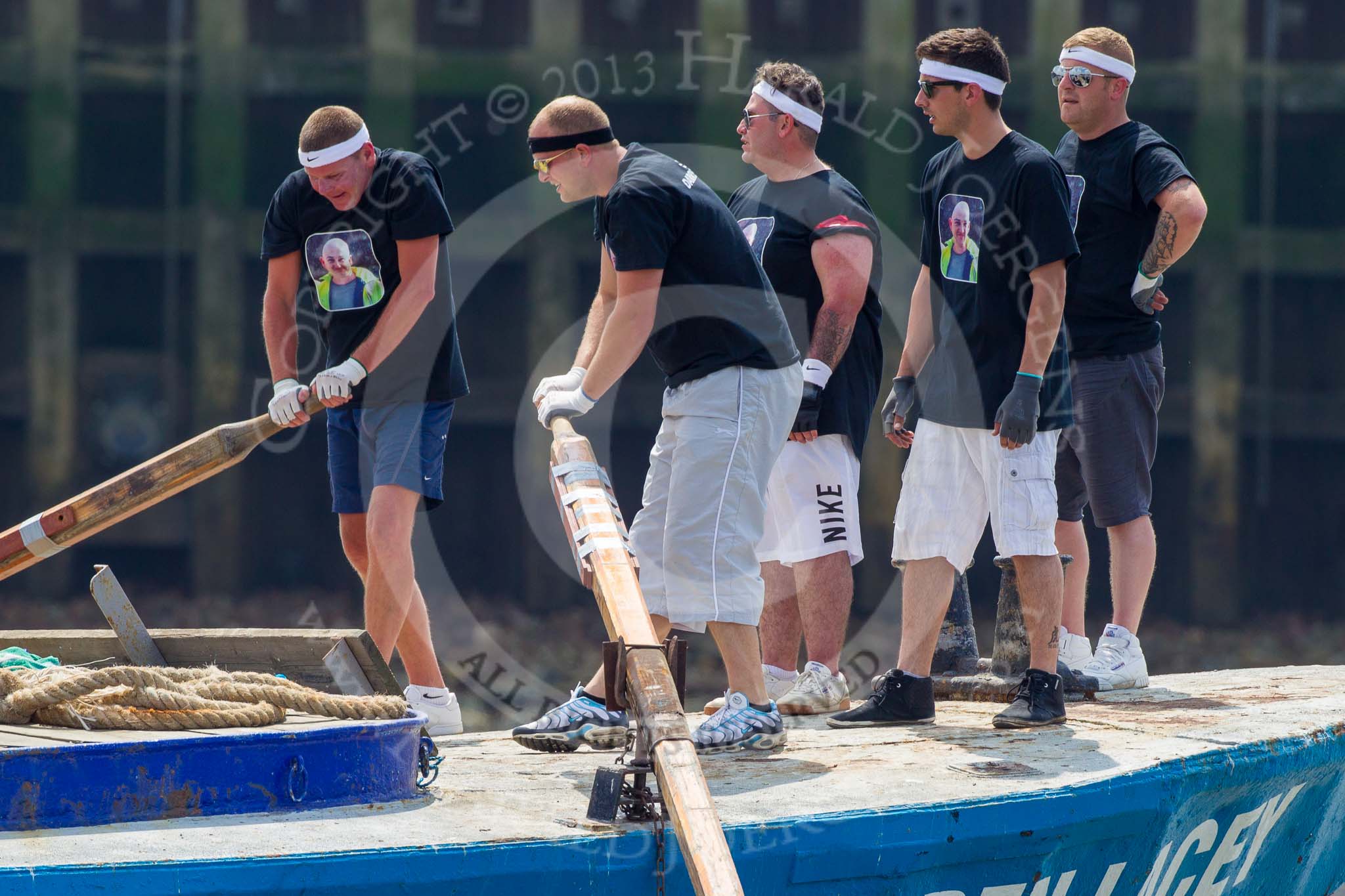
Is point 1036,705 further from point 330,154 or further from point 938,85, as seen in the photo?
point 330,154

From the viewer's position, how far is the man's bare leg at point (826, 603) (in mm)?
4348

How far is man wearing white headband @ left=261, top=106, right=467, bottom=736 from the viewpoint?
4.24m

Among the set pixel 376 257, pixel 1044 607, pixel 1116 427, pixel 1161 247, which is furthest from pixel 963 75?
pixel 376 257

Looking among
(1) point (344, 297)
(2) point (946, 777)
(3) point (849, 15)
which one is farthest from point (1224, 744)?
(3) point (849, 15)

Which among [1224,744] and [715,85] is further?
[715,85]

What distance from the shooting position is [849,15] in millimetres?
12641

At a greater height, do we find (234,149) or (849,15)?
(849,15)

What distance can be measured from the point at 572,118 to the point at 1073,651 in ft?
6.98

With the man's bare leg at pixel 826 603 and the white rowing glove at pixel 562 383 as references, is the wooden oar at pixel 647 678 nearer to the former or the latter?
the white rowing glove at pixel 562 383

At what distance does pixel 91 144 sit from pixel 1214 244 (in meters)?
8.95

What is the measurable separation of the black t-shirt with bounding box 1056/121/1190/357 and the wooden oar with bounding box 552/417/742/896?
1.71 m

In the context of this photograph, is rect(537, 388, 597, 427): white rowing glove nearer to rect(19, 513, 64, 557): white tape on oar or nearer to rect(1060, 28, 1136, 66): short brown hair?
rect(19, 513, 64, 557): white tape on oar

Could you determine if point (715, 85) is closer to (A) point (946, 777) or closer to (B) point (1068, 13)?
(B) point (1068, 13)

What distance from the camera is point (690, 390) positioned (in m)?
3.63
